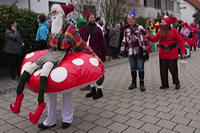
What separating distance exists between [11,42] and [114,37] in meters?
6.19

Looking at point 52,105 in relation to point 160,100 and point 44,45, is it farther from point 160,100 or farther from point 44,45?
point 44,45

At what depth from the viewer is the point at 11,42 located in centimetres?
736

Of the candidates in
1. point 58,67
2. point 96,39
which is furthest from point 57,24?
point 96,39

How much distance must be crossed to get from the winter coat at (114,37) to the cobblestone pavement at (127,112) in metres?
5.97

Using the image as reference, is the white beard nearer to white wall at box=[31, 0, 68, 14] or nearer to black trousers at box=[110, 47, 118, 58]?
black trousers at box=[110, 47, 118, 58]

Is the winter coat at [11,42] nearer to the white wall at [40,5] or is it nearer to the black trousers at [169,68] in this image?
the black trousers at [169,68]

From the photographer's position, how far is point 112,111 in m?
4.48

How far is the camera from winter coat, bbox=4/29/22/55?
7.25 meters

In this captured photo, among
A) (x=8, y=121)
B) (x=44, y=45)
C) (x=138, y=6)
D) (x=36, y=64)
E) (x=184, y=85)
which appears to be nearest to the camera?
(x=36, y=64)

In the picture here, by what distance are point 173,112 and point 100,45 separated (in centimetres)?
230

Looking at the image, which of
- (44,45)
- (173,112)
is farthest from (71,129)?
(44,45)

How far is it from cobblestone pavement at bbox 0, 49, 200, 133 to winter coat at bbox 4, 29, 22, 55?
5.51 ft

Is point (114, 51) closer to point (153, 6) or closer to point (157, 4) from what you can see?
point (153, 6)

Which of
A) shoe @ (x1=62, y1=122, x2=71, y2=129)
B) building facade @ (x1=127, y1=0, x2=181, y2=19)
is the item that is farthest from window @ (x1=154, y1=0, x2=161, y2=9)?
shoe @ (x1=62, y1=122, x2=71, y2=129)
